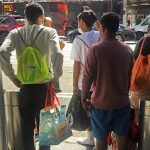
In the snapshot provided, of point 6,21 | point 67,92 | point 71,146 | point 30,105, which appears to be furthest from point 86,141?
point 6,21

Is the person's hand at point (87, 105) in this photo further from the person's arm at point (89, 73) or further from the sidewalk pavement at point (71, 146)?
the sidewalk pavement at point (71, 146)

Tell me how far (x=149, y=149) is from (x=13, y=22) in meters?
19.2

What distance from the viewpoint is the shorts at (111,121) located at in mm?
3605

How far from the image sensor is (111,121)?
3.65 metres

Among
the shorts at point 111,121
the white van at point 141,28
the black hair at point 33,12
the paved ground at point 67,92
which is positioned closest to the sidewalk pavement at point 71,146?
the paved ground at point 67,92

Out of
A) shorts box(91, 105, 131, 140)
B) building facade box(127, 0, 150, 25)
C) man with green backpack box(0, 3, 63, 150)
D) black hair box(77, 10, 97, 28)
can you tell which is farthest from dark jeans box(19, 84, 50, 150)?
building facade box(127, 0, 150, 25)

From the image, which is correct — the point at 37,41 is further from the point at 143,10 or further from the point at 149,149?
the point at 143,10

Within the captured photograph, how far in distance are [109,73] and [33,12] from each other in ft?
3.31

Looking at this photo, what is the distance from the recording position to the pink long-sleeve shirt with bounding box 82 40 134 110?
3488 millimetres

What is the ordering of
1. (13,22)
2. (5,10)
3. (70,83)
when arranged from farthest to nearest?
(5,10) < (13,22) < (70,83)

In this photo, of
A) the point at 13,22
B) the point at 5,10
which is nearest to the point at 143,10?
the point at 5,10

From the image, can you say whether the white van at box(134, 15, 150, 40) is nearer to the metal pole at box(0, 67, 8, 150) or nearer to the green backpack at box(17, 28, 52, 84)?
the green backpack at box(17, 28, 52, 84)

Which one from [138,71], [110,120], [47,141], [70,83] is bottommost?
[70,83]

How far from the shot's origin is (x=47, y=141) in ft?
12.9
